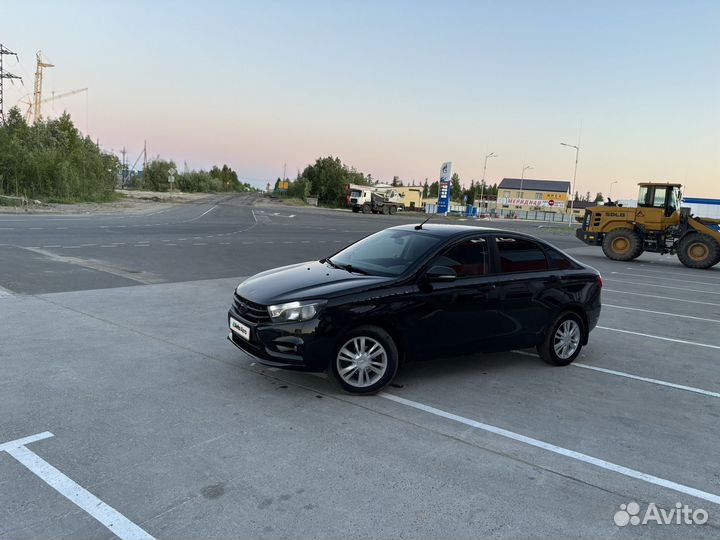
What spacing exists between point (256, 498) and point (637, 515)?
2.33 meters

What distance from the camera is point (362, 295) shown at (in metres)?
4.86

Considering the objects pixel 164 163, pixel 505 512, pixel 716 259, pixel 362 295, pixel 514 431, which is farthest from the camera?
pixel 164 163

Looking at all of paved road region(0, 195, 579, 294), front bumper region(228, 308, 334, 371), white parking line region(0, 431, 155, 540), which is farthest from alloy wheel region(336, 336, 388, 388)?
paved road region(0, 195, 579, 294)

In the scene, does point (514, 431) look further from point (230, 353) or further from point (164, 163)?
point (164, 163)

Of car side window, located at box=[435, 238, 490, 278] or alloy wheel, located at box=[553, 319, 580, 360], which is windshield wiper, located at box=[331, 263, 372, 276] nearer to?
car side window, located at box=[435, 238, 490, 278]

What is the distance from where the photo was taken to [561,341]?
6.24 m

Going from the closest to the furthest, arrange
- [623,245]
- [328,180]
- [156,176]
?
1. [623,245]
2. [328,180]
3. [156,176]

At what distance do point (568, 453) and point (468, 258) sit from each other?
2299 millimetres

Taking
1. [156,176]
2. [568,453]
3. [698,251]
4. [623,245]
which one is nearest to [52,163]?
[623,245]

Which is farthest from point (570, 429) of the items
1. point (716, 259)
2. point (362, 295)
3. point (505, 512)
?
point (716, 259)

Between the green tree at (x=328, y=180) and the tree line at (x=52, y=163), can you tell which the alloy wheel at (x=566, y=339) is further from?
the green tree at (x=328, y=180)

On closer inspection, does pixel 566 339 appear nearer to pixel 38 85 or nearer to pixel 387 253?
pixel 387 253

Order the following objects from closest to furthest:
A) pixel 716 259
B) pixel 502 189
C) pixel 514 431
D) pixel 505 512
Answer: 1. pixel 505 512
2. pixel 514 431
3. pixel 716 259
4. pixel 502 189

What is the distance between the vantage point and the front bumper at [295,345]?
15.4ft
